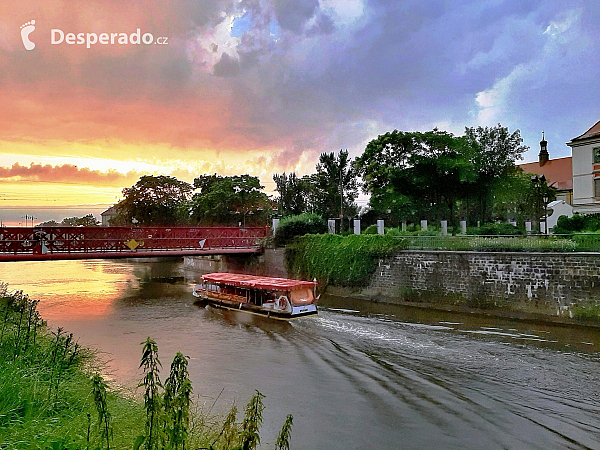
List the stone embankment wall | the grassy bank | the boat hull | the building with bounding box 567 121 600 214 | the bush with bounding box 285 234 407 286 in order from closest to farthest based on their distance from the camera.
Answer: the grassy bank → the stone embankment wall → the boat hull → the bush with bounding box 285 234 407 286 → the building with bounding box 567 121 600 214

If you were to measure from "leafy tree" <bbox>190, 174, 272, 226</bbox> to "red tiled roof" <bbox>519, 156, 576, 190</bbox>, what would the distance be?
2858 cm

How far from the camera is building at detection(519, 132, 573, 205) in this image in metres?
46.3

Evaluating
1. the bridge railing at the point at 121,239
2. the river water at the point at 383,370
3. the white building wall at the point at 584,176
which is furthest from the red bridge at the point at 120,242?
the white building wall at the point at 584,176

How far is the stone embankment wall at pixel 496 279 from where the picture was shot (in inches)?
637

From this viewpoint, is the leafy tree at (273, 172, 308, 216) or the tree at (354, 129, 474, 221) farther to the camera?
the leafy tree at (273, 172, 308, 216)

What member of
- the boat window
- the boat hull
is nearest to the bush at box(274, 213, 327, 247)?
the boat hull

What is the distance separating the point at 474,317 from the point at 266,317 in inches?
332

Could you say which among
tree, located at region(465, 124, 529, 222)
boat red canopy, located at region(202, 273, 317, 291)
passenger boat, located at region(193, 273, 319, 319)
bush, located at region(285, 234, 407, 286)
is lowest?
passenger boat, located at region(193, 273, 319, 319)

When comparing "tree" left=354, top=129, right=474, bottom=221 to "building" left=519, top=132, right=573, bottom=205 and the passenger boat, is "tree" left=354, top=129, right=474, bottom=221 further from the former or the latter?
"building" left=519, top=132, right=573, bottom=205

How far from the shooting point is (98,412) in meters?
4.94

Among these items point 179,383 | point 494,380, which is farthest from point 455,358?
point 179,383

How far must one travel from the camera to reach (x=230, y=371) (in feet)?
38.1

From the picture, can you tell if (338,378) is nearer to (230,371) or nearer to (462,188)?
(230,371)

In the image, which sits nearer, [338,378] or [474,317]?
[338,378]
